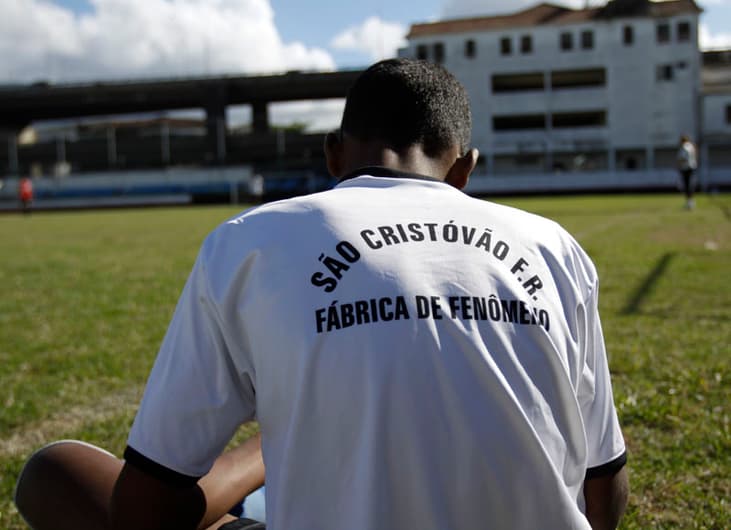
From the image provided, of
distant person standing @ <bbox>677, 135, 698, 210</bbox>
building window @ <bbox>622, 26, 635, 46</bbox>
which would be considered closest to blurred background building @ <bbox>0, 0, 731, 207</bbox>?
building window @ <bbox>622, 26, 635, 46</bbox>

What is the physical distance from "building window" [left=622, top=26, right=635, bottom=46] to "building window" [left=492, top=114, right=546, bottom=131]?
26.3 feet

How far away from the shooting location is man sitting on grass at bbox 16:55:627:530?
4.67 feet

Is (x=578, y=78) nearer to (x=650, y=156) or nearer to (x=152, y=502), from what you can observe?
(x=650, y=156)

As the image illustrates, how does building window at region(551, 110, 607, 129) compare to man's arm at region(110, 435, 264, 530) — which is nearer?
man's arm at region(110, 435, 264, 530)

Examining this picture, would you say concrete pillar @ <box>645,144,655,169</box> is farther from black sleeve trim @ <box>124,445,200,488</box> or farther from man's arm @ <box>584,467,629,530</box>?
black sleeve trim @ <box>124,445,200,488</box>

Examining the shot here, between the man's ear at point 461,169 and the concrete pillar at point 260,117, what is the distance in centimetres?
6830

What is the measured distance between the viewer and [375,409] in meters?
1.41

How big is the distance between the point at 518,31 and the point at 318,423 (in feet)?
203

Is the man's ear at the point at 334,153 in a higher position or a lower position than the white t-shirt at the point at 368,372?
higher

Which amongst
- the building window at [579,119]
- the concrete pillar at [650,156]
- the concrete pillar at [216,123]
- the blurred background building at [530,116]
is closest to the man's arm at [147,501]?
the blurred background building at [530,116]

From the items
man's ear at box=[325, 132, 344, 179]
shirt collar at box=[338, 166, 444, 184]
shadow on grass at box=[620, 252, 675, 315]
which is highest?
man's ear at box=[325, 132, 344, 179]

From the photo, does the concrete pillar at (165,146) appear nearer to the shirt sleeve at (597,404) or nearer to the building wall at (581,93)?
the building wall at (581,93)

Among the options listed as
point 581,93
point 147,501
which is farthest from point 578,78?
Result: point 147,501

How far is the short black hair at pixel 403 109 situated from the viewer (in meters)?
1.70
